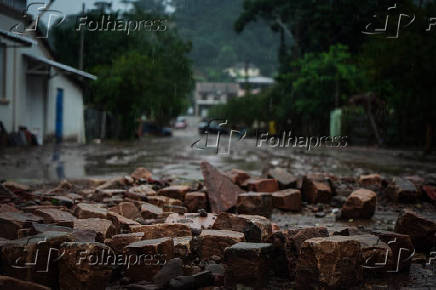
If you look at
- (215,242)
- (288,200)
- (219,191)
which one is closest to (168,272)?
(215,242)

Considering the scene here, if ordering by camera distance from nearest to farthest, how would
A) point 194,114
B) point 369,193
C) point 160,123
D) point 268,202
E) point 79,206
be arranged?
1. point 79,206
2. point 268,202
3. point 369,193
4. point 160,123
5. point 194,114

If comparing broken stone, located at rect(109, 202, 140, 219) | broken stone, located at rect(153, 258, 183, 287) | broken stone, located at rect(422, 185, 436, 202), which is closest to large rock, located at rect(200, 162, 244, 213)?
broken stone, located at rect(109, 202, 140, 219)

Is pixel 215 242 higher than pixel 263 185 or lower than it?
higher

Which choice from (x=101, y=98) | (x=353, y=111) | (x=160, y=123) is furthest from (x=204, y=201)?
(x=160, y=123)

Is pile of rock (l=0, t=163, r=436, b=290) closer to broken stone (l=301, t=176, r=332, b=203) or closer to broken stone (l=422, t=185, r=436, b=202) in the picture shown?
broken stone (l=301, t=176, r=332, b=203)

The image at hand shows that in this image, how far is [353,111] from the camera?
2325 centimetres

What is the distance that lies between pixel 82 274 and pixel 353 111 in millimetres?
22166

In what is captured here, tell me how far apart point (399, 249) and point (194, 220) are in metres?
1.63

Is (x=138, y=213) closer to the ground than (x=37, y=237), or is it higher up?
closer to the ground

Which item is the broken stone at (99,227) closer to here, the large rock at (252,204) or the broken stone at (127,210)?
the broken stone at (127,210)

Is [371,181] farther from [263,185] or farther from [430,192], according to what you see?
[263,185]

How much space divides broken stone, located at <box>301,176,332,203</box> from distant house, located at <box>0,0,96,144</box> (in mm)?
6322

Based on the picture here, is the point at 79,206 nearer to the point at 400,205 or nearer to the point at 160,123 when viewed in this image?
the point at 400,205

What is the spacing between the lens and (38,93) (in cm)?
1700
